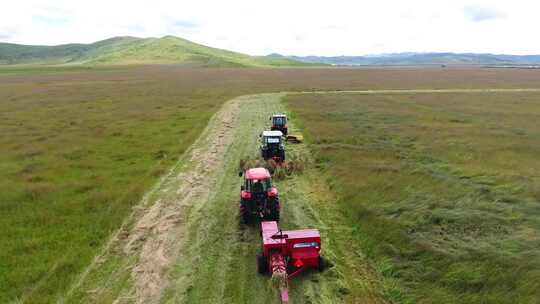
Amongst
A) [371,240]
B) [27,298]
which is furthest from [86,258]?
[371,240]

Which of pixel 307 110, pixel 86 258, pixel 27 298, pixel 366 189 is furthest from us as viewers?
pixel 307 110

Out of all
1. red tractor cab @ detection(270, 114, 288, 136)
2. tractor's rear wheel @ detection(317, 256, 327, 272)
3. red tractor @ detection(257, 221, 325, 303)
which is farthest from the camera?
red tractor cab @ detection(270, 114, 288, 136)

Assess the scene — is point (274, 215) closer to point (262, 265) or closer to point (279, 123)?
point (262, 265)

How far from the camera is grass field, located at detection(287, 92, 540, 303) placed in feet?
39.5

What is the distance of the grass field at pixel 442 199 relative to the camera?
39.5 feet

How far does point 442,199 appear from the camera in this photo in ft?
59.0

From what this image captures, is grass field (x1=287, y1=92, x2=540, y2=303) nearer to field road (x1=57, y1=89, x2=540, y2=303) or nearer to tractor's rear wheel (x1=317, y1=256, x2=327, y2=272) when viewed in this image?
field road (x1=57, y1=89, x2=540, y2=303)

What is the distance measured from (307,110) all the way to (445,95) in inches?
1262

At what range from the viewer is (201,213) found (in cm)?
1806

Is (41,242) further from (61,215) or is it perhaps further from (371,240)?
A: (371,240)

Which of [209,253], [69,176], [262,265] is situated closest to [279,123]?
[69,176]

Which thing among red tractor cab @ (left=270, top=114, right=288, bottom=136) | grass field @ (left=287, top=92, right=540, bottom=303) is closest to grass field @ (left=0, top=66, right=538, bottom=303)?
red tractor cab @ (left=270, top=114, right=288, bottom=136)

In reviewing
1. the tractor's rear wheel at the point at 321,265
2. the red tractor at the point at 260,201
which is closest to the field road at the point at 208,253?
the tractor's rear wheel at the point at 321,265

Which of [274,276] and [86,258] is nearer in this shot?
[274,276]
